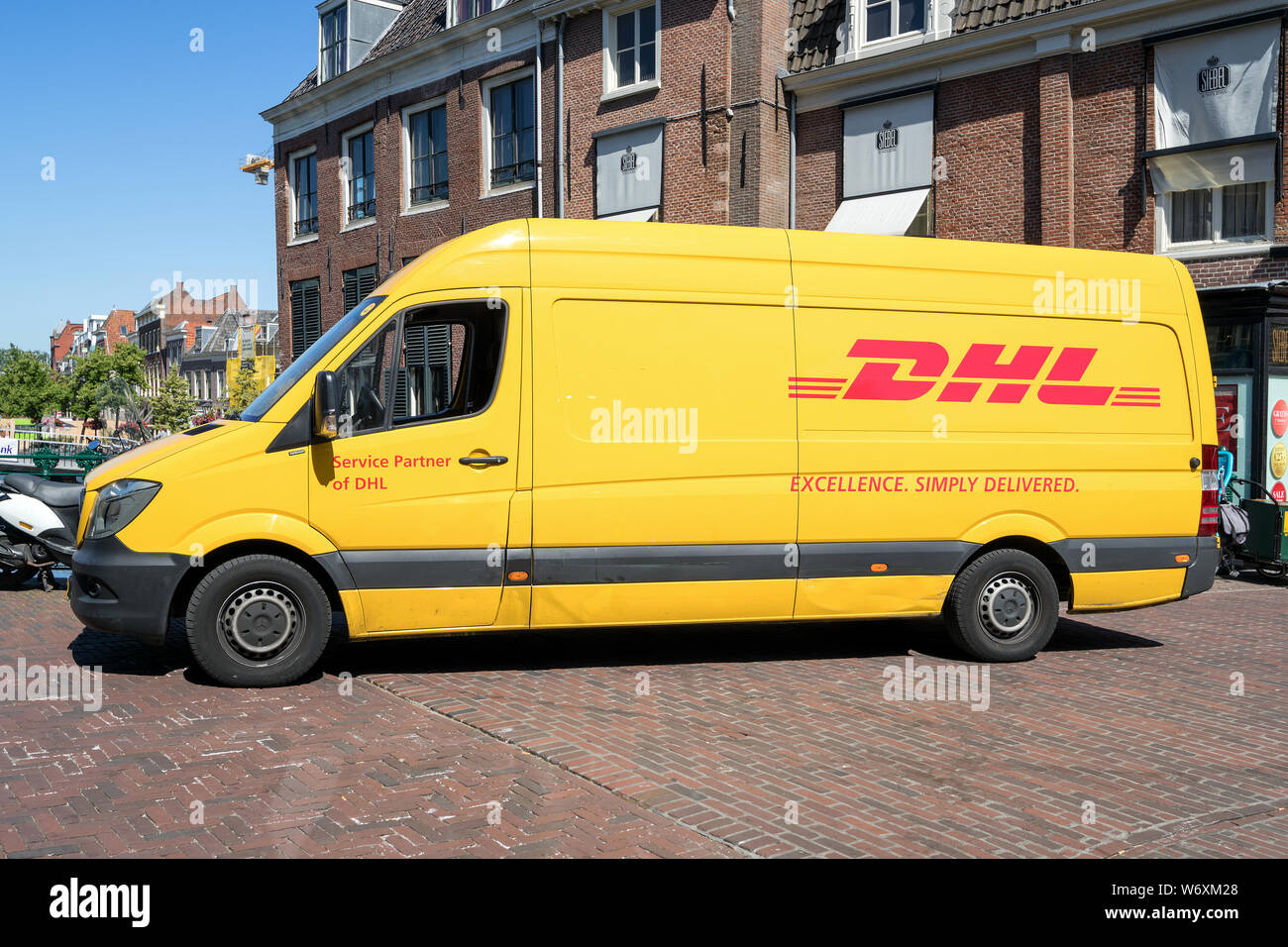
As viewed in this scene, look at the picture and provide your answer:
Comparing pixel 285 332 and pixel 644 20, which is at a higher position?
pixel 644 20

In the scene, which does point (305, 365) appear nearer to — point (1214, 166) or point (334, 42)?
point (1214, 166)

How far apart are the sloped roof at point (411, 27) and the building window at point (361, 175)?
1.73 m

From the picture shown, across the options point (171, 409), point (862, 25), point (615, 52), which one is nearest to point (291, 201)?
point (615, 52)

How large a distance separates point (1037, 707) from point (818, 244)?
3.12 metres

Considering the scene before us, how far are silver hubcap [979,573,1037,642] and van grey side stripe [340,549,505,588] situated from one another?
3.27m

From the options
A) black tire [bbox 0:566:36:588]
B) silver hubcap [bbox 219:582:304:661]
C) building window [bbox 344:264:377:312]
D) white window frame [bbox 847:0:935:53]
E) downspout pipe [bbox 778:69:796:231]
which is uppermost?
white window frame [bbox 847:0:935:53]

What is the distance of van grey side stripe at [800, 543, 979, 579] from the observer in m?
7.02

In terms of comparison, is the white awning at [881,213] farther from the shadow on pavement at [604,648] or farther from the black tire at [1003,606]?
the black tire at [1003,606]

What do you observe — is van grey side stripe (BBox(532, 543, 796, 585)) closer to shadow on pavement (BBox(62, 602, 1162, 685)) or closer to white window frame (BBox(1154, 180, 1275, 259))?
shadow on pavement (BBox(62, 602, 1162, 685))

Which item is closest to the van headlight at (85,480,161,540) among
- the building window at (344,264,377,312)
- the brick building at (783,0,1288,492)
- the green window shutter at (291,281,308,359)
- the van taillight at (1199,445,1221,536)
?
the van taillight at (1199,445,1221,536)

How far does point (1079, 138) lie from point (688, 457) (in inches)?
462
